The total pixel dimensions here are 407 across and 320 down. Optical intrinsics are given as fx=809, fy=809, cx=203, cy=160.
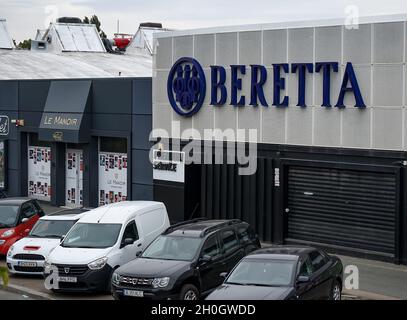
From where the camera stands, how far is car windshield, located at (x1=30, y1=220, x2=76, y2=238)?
19844mm

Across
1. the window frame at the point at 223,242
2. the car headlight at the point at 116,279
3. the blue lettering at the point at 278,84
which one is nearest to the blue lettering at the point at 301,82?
the blue lettering at the point at 278,84

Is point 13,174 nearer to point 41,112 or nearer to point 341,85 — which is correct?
point 41,112

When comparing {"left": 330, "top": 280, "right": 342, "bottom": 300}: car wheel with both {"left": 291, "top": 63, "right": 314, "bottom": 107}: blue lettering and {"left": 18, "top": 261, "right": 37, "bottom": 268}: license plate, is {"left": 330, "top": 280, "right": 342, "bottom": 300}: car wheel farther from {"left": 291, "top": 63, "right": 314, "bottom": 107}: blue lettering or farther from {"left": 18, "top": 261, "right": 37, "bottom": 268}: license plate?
{"left": 18, "top": 261, "right": 37, "bottom": 268}: license plate

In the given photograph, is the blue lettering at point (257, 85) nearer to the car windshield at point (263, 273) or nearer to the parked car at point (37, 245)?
the parked car at point (37, 245)

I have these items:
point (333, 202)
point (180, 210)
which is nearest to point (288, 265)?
point (333, 202)

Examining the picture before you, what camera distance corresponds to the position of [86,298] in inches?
663

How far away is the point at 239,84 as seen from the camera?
22719 mm

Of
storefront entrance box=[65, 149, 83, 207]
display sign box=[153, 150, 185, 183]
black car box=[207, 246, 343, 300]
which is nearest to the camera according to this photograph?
black car box=[207, 246, 343, 300]

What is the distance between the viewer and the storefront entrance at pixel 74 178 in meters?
29.7

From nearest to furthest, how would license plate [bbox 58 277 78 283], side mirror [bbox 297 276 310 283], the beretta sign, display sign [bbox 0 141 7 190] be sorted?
side mirror [bbox 297 276 310 283], license plate [bbox 58 277 78 283], the beretta sign, display sign [bbox 0 141 7 190]

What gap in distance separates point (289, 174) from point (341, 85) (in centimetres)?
307

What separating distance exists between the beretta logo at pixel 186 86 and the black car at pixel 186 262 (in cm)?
740

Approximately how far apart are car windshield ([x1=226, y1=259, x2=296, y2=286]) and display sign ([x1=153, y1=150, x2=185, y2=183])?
34.1 ft

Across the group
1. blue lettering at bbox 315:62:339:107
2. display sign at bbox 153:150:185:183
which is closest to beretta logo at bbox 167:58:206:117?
display sign at bbox 153:150:185:183
